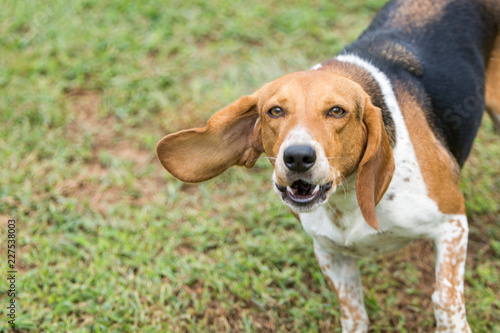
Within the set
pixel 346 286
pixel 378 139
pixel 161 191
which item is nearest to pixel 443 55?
pixel 378 139

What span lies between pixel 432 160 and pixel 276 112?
1057 millimetres

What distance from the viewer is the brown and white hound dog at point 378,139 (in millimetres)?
3195

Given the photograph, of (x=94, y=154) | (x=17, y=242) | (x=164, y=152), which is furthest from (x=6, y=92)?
(x=164, y=152)

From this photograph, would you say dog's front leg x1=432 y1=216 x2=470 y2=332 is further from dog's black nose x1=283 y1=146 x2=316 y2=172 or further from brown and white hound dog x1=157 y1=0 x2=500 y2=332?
dog's black nose x1=283 y1=146 x2=316 y2=172

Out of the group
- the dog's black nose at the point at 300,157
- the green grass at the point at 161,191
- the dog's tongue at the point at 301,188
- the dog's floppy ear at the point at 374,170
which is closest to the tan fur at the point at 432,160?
the dog's floppy ear at the point at 374,170

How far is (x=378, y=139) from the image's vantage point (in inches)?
127

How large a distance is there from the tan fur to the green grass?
1059mm

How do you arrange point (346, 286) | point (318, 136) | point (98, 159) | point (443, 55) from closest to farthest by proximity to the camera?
point (318, 136), point (346, 286), point (443, 55), point (98, 159)

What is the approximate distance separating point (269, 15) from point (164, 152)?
4.46 m

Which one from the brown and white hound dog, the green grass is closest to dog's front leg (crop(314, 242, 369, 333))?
the brown and white hound dog

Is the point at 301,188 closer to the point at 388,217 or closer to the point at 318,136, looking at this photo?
the point at 318,136

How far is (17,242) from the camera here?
5043 mm

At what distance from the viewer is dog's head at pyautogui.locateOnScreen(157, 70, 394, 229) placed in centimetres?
304

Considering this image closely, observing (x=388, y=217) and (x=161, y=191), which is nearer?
(x=388, y=217)
